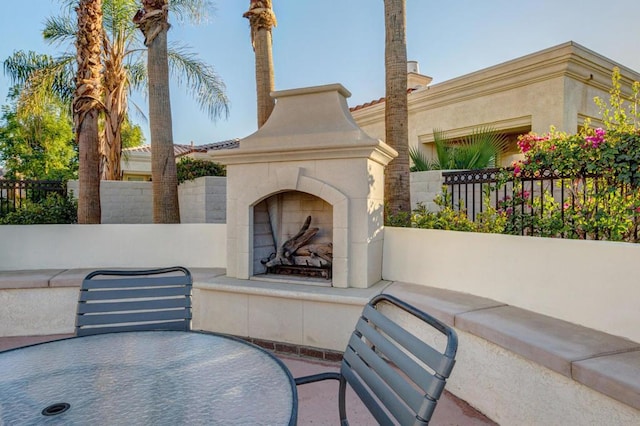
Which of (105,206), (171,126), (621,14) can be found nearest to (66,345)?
(171,126)

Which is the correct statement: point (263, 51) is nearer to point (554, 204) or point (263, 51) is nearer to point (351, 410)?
point (554, 204)

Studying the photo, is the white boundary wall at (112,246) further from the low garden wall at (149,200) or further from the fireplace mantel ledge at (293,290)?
the low garden wall at (149,200)

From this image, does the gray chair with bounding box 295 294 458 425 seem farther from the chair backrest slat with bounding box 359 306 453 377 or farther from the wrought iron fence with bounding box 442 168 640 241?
the wrought iron fence with bounding box 442 168 640 241

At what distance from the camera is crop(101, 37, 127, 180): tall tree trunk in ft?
35.3

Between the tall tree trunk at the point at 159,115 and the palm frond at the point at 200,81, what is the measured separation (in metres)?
3.93

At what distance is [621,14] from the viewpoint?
23.9 feet

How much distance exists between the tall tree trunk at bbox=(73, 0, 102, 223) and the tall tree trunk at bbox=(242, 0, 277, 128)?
2600 mm

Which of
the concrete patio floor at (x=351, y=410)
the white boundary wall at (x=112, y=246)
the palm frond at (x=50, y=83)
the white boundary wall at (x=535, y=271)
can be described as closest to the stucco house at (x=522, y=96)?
the white boundary wall at (x=535, y=271)

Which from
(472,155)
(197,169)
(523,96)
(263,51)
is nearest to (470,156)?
(472,155)

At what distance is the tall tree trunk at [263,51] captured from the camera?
22.4 ft

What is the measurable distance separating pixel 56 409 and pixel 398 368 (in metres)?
1.32

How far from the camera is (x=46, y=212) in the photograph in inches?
291

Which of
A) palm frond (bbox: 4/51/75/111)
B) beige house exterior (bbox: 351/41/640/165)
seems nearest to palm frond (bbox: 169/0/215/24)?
palm frond (bbox: 4/51/75/111)

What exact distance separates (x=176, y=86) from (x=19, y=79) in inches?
232
